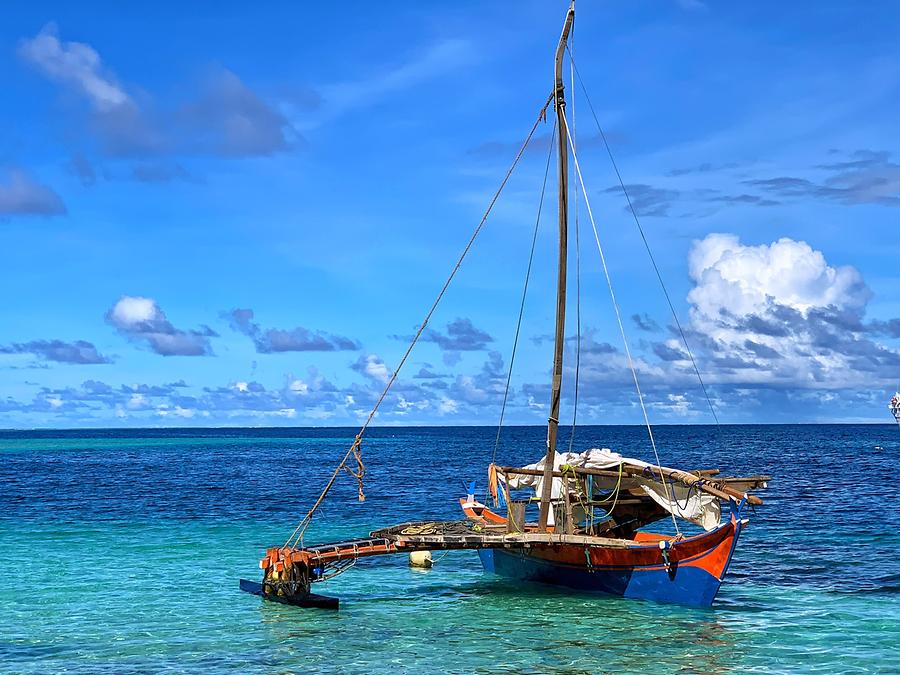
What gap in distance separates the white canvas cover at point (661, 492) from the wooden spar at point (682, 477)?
215 mm

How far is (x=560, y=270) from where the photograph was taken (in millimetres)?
24578

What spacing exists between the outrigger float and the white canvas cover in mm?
27

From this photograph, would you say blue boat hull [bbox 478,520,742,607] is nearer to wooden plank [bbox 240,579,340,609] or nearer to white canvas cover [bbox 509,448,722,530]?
white canvas cover [bbox 509,448,722,530]

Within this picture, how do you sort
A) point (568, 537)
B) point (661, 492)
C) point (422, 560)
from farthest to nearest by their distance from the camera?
point (422, 560) → point (661, 492) → point (568, 537)

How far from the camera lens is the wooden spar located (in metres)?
22.5

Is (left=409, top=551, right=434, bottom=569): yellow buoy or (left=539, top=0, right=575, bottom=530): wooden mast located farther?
(left=409, top=551, right=434, bottom=569): yellow buoy

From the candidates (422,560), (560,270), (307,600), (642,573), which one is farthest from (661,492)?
(307,600)

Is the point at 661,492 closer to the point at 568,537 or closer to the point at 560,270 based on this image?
the point at 568,537

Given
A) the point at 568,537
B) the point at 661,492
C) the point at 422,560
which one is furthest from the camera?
the point at 422,560

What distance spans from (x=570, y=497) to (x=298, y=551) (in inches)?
319

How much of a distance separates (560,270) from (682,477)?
6.24 m

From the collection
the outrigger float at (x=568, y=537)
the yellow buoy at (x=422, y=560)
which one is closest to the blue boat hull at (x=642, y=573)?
the outrigger float at (x=568, y=537)

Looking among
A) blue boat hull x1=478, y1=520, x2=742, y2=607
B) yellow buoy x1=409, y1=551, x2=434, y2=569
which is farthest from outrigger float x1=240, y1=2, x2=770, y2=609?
yellow buoy x1=409, y1=551, x2=434, y2=569

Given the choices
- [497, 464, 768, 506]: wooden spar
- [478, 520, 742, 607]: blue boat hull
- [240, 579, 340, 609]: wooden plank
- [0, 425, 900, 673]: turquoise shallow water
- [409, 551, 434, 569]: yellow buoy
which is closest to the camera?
[0, 425, 900, 673]: turquoise shallow water
